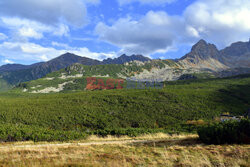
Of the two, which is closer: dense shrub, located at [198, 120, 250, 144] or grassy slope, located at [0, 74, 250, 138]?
dense shrub, located at [198, 120, 250, 144]

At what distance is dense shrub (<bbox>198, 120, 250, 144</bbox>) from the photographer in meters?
16.5

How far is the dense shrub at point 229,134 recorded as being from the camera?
1652 cm

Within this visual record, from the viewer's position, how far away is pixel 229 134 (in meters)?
16.9

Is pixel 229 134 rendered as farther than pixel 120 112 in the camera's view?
No

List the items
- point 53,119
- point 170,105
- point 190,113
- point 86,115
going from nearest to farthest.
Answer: point 53,119
point 86,115
point 190,113
point 170,105

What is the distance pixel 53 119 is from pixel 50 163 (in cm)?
5384

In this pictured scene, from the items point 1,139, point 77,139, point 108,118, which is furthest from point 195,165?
point 108,118

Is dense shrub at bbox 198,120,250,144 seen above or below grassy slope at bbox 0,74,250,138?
above

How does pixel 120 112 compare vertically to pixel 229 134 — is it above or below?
below

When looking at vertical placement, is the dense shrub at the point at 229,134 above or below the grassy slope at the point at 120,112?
above

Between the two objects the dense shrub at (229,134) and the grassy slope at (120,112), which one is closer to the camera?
the dense shrub at (229,134)

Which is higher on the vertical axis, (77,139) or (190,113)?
(77,139)

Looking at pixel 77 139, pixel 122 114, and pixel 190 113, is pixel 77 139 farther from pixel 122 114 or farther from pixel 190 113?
pixel 190 113

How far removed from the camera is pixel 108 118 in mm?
61375
